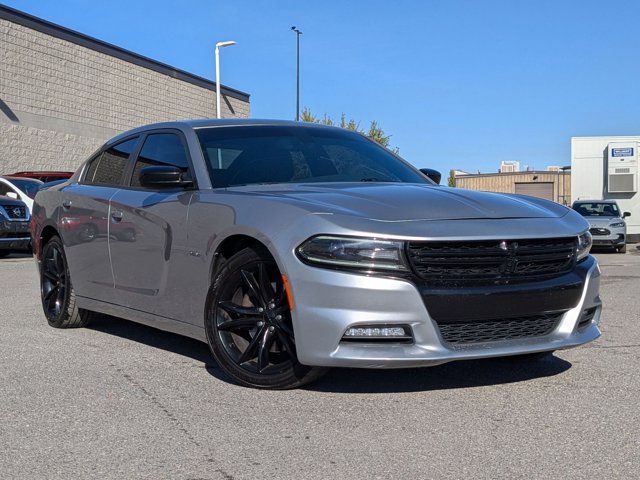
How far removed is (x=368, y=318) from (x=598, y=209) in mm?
21256

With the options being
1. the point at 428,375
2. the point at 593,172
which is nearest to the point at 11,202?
the point at 428,375

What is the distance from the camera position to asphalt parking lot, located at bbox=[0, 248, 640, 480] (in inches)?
132

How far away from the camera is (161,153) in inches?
231

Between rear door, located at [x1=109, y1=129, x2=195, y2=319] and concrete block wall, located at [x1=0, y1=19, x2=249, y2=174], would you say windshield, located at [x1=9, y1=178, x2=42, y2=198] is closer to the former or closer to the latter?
concrete block wall, located at [x1=0, y1=19, x2=249, y2=174]

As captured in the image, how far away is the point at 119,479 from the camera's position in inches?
126

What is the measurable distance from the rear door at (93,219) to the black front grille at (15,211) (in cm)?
1047

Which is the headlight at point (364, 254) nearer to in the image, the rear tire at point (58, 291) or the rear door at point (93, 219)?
the rear door at point (93, 219)

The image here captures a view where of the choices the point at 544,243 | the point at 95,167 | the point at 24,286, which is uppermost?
the point at 95,167

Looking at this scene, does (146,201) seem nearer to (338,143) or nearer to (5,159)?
(338,143)

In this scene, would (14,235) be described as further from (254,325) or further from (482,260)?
(482,260)

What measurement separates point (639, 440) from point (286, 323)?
1.74 metres

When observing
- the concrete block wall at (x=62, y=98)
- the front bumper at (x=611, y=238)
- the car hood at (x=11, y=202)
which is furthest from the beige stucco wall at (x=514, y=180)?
the car hood at (x=11, y=202)

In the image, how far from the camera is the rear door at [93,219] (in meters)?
6.01

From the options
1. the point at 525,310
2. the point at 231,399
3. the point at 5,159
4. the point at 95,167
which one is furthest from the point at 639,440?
the point at 5,159
